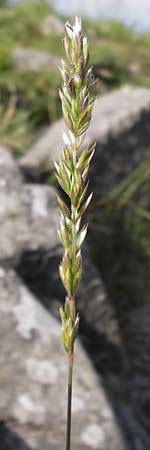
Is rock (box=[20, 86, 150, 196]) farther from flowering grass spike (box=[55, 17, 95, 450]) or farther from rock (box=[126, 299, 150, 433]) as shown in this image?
flowering grass spike (box=[55, 17, 95, 450])

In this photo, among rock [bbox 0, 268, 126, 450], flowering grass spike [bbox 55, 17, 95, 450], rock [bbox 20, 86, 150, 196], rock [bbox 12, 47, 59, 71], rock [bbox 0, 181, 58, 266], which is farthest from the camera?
rock [bbox 12, 47, 59, 71]

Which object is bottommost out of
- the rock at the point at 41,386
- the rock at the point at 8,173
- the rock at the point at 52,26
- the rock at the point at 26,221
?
the rock at the point at 41,386

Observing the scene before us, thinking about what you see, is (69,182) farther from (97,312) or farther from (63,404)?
(97,312)

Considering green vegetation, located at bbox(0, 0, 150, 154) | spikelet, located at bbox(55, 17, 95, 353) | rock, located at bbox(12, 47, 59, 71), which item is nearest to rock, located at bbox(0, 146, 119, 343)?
green vegetation, located at bbox(0, 0, 150, 154)

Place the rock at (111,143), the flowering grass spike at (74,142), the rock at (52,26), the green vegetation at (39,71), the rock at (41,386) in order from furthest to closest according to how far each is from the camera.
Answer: the rock at (52,26), the green vegetation at (39,71), the rock at (111,143), the rock at (41,386), the flowering grass spike at (74,142)

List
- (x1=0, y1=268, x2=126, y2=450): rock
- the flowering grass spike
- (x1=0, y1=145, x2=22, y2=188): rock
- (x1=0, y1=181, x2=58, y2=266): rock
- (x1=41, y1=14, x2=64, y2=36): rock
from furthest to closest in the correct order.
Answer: (x1=41, y1=14, x2=64, y2=36): rock
(x1=0, y1=145, x2=22, y2=188): rock
(x1=0, y1=181, x2=58, y2=266): rock
(x1=0, y1=268, x2=126, y2=450): rock
the flowering grass spike

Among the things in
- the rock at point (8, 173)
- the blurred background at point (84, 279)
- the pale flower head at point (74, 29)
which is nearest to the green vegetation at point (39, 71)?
the blurred background at point (84, 279)

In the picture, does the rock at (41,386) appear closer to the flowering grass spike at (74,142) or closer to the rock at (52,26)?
the flowering grass spike at (74,142)
